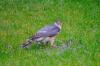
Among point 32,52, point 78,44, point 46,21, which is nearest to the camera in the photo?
point 32,52

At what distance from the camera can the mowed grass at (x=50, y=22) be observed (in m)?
15.5

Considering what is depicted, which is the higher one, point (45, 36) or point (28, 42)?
point (45, 36)

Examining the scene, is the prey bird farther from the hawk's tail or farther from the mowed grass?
the mowed grass

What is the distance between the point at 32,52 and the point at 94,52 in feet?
6.54

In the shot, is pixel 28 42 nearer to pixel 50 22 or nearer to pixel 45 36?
pixel 45 36

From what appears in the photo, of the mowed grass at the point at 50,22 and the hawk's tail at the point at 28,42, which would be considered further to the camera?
the hawk's tail at the point at 28,42

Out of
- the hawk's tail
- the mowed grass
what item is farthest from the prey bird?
the mowed grass

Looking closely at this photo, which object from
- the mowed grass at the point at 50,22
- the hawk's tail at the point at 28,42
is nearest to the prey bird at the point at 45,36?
the hawk's tail at the point at 28,42

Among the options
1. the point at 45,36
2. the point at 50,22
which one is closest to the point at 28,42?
the point at 45,36

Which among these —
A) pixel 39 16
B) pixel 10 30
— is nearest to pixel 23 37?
pixel 10 30

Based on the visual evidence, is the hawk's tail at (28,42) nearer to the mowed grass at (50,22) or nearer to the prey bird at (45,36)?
the prey bird at (45,36)

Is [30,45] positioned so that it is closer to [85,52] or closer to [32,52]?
[32,52]

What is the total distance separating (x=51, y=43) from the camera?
1700cm

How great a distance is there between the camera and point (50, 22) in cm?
2159
